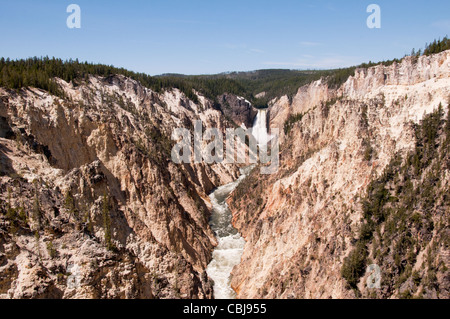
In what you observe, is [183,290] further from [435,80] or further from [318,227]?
[435,80]

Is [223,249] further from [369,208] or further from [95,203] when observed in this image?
[95,203]

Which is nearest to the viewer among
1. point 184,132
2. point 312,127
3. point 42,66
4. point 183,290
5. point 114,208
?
point 114,208

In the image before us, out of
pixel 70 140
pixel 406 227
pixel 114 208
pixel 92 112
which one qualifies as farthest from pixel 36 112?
pixel 406 227


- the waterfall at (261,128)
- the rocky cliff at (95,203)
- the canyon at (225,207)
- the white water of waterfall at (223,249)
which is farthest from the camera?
the waterfall at (261,128)

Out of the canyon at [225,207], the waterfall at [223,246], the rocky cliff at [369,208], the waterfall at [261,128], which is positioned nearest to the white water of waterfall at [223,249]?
the waterfall at [223,246]

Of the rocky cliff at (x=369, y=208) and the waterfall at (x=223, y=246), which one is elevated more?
Answer: the rocky cliff at (x=369, y=208)

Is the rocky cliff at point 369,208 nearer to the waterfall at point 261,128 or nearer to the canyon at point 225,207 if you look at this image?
the canyon at point 225,207

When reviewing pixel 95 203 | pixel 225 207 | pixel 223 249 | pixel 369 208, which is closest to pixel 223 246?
pixel 223 249
